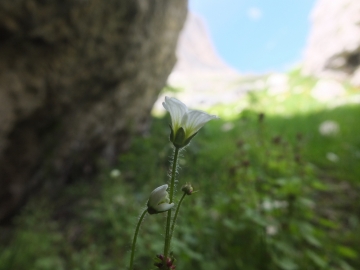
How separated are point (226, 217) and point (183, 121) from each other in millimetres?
1659

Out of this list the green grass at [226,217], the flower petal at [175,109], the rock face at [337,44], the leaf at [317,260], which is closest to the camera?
the flower petal at [175,109]

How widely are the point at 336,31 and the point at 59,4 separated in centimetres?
1017

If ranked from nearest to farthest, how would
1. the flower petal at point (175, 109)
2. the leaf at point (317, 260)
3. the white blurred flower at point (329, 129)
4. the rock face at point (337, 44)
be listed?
the flower petal at point (175, 109), the leaf at point (317, 260), the white blurred flower at point (329, 129), the rock face at point (337, 44)

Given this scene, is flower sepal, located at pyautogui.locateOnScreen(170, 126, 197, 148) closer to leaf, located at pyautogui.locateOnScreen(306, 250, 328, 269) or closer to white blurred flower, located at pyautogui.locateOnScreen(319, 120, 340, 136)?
leaf, located at pyautogui.locateOnScreen(306, 250, 328, 269)

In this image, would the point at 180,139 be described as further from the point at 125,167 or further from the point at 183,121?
the point at 125,167

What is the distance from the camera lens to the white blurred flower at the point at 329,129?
191 inches

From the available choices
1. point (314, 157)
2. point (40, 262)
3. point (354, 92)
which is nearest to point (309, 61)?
point (354, 92)

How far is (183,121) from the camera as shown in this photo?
0.74 m

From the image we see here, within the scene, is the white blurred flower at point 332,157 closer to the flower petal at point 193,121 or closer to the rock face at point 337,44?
the flower petal at point 193,121

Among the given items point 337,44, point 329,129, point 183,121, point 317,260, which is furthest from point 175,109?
point 337,44

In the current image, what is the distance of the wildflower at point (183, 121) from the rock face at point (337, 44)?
8.68m

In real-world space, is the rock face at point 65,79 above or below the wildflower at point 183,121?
above

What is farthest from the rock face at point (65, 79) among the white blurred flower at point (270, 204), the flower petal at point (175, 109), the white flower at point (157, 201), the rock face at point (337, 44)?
the rock face at point (337, 44)

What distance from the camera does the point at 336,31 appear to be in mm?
9773
